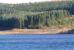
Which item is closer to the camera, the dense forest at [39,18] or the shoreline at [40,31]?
the shoreline at [40,31]

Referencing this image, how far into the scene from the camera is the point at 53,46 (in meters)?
44.1

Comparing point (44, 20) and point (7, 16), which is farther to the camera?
point (7, 16)

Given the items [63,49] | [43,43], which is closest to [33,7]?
[43,43]

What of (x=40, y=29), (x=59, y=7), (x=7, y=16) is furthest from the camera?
(x=59, y=7)

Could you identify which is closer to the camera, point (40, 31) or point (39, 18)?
point (40, 31)

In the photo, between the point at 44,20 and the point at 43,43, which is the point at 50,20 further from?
the point at 43,43

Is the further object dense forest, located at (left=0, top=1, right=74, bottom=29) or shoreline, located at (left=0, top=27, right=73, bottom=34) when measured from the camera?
dense forest, located at (left=0, top=1, right=74, bottom=29)

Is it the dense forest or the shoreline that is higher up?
the dense forest

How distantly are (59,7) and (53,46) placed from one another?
34.8 m

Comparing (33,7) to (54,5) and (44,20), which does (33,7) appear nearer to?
(54,5)

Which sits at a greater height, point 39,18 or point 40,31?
point 39,18

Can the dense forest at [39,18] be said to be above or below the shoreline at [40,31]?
above

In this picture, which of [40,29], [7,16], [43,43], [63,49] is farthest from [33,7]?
[63,49]

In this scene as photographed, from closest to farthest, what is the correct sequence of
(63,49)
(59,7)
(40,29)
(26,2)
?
(63,49)
(40,29)
(59,7)
(26,2)
